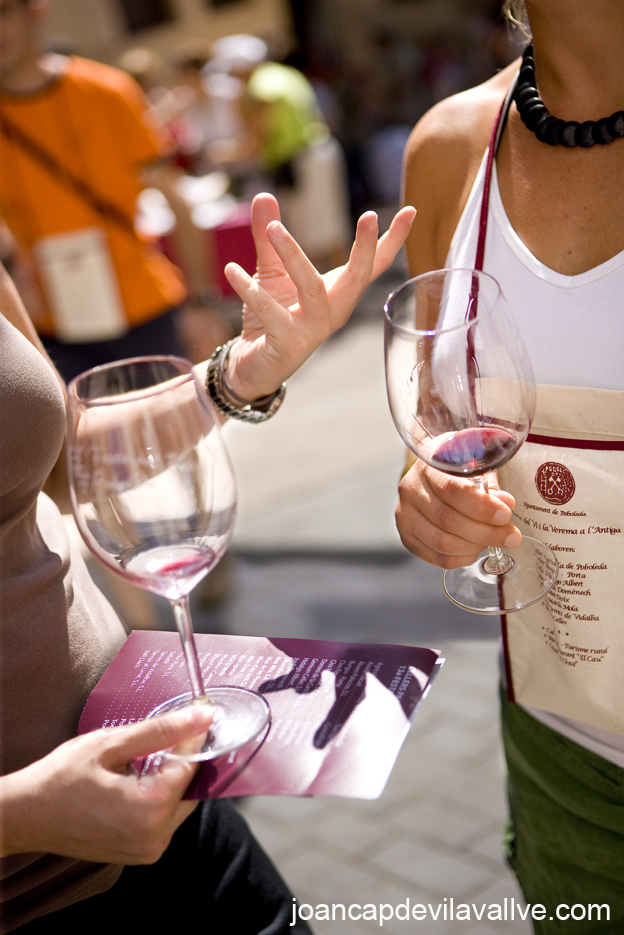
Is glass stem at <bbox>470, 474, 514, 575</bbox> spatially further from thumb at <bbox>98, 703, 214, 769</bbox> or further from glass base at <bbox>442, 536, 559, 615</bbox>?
thumb at <bbox>98, 703, 214, 769</bbox>

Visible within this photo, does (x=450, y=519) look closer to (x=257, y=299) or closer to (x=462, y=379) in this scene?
(x=462, y=379)

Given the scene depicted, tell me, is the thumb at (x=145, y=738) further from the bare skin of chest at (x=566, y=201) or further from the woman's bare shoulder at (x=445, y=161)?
the woman's bare shoulder at (x=445, y=161)

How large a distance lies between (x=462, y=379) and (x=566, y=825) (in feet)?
2.30

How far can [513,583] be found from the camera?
1204mm

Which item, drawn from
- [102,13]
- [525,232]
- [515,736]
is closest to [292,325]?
[525,232]

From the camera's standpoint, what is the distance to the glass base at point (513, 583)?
117cm

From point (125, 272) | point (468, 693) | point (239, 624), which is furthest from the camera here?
point (239, 624)

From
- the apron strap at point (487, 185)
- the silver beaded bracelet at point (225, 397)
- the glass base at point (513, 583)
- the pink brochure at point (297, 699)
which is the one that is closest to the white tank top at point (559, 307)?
the apron strap at point (487, 185)

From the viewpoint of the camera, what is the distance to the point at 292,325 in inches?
44.6

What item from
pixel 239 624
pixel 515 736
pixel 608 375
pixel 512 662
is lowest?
pixel 239 624

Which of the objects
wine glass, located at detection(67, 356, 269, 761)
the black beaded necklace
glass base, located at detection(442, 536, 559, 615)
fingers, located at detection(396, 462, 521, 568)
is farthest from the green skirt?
the black beaded necklace

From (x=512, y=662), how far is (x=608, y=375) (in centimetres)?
45

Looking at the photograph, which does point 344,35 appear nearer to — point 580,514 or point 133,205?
point 133,205

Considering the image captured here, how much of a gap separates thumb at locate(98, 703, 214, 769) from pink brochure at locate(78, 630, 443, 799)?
2.4 inches
